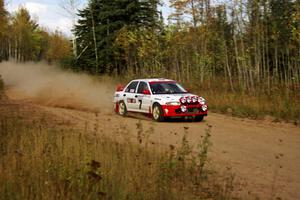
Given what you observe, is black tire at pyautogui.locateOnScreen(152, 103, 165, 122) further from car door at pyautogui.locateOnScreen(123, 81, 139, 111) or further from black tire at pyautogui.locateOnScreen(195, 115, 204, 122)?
car door at pyautogui.locateOnScreen(123, 81, 139, 111)

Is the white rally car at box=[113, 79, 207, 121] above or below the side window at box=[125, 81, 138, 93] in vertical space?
below

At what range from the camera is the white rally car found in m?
18.2

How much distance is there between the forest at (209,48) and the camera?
987 inches

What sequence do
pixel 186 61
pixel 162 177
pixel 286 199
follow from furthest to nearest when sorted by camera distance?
pixel 186 61 → pixel 286 199 → pixel 162 177

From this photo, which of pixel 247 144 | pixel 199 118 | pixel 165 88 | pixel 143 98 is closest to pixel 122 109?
pixel 143 98

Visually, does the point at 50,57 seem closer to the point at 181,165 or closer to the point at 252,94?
the point at 252,94

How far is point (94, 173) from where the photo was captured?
595cm

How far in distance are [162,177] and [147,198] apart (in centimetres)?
62

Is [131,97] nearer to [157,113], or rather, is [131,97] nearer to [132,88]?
[132,88]

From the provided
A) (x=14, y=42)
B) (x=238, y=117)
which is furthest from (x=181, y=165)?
(x=14, y=42)

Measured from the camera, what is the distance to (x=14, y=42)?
91.4 m

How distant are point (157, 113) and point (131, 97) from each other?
7.59 feet

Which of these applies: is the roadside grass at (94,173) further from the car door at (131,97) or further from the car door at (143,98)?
the car door at (131,97)

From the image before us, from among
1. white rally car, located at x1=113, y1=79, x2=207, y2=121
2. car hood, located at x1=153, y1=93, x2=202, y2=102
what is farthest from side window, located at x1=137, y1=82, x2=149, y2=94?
car hood, located at x1=153, y1=93, x2=202, y2=102
